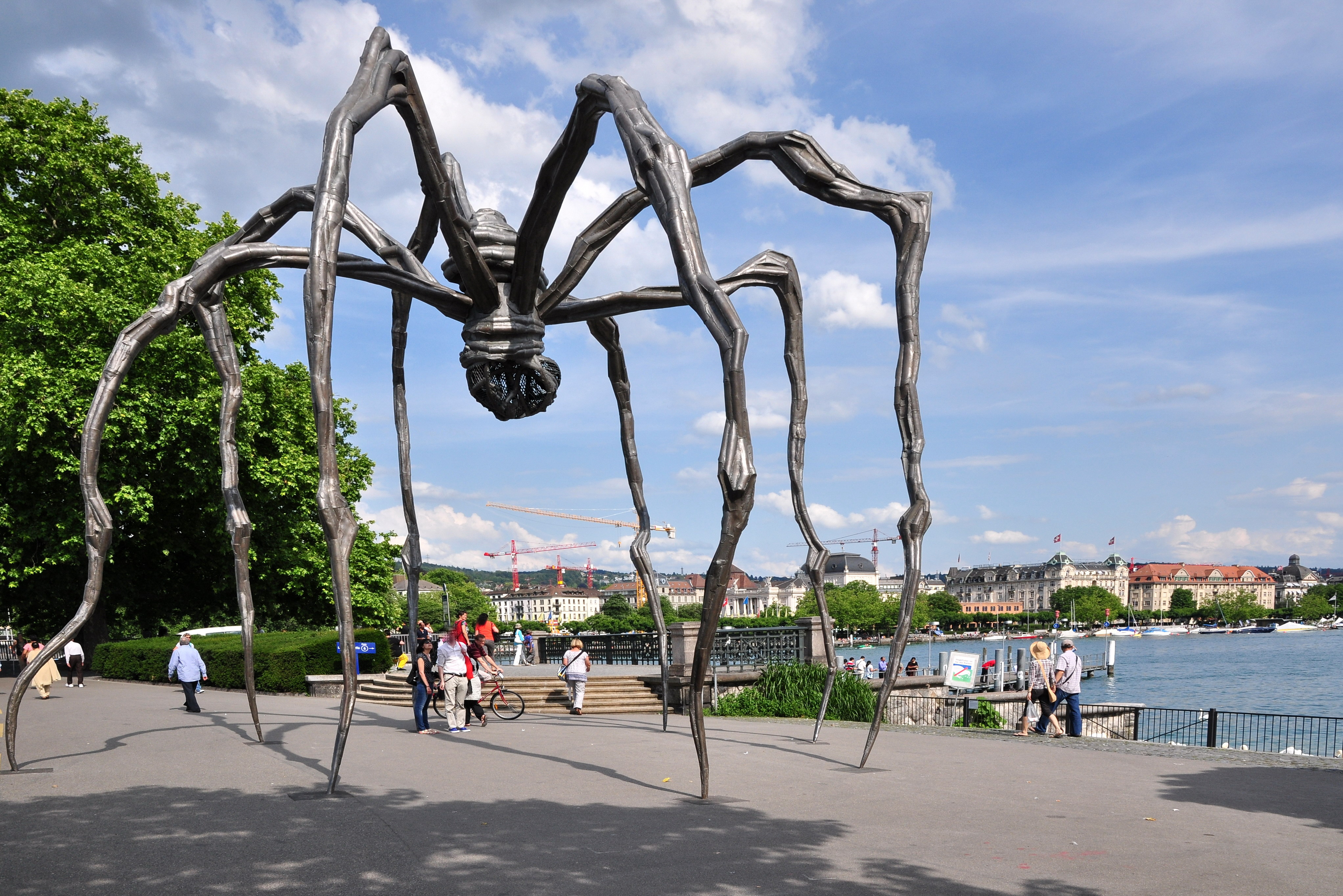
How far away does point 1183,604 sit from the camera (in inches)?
6383

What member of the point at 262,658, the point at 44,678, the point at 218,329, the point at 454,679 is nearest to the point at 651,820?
the point at 218,329

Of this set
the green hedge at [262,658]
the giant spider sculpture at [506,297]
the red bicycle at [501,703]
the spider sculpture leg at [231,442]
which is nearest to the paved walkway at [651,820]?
the giant spider sculpture at [506,297]

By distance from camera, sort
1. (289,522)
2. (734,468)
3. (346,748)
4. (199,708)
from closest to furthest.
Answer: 1. (734,468)
2. (346,748)
3. (199,708)
4. (289,522)

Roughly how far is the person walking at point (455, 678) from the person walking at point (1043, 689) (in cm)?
657

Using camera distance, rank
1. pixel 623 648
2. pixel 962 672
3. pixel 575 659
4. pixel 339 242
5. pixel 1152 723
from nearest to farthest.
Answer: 1. pixel 339 242
2. pixel 575 659
3. pixel 962 672
4. pixel 623 648
5. pixel 1152 723

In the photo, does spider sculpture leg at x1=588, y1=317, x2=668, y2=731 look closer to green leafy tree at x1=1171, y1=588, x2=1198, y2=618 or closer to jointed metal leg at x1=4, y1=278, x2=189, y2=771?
jointed metal leg at x1=4, y1=278, x2=189, y2=771

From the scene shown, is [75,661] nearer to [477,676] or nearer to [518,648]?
[518,648]

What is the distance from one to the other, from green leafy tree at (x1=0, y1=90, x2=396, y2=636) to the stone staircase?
14.8 feet

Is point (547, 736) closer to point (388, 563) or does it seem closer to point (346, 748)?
point (346, 748)

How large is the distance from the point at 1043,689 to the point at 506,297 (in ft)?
27.8

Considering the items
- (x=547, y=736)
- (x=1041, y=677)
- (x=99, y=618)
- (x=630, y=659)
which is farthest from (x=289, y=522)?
(x=1041, y=677)

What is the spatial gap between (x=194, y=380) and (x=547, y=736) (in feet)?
43.5

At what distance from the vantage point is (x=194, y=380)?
21.0 m

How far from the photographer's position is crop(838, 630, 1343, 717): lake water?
118ft
